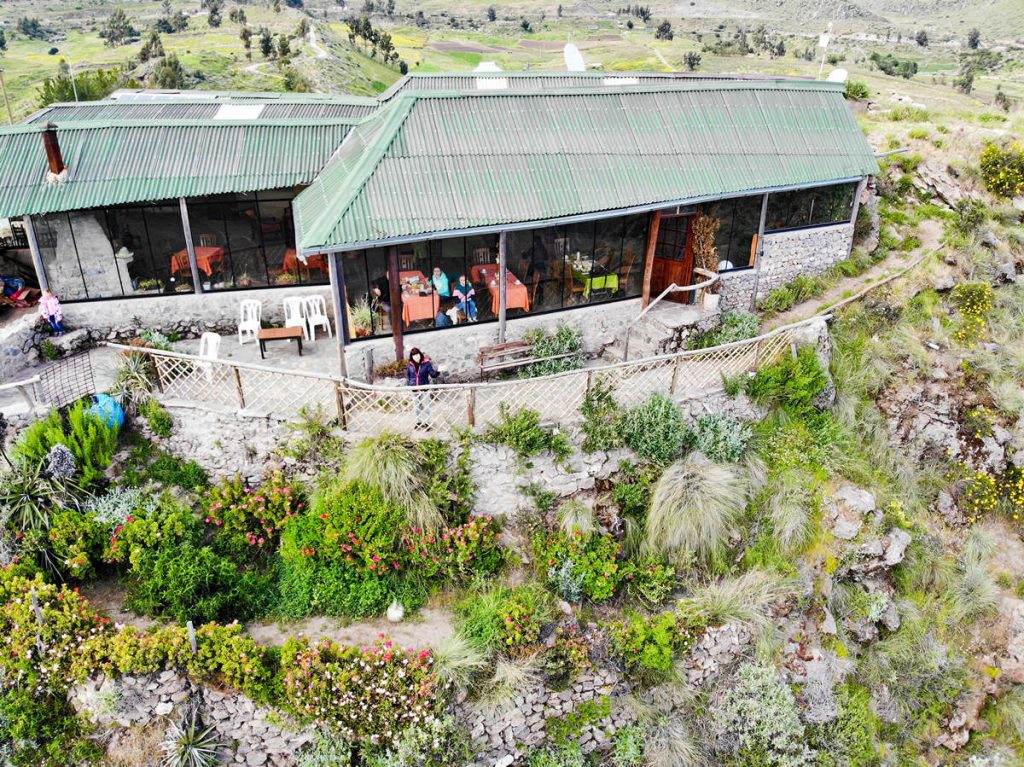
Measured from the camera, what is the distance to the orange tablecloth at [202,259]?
1556cm

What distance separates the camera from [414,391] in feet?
41.3

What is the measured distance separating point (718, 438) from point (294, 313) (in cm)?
963

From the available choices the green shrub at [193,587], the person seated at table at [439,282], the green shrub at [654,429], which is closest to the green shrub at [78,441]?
the green shrub at [193,587]

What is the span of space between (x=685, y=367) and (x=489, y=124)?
21.3 feet

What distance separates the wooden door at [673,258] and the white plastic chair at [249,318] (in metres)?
9.14

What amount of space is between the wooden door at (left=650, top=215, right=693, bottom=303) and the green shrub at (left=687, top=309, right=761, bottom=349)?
3.44ft

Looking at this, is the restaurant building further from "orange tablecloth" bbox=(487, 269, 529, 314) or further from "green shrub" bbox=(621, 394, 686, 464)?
"green shrub" bbox=(621, 394, 686, 464)

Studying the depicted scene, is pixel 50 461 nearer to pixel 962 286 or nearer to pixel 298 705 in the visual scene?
pixel 298 705

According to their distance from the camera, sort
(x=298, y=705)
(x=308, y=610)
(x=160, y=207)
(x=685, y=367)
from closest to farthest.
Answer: (x=298, y=705) < (x=308, y=610) < (x=685, y=367) < (x=160, y=207)

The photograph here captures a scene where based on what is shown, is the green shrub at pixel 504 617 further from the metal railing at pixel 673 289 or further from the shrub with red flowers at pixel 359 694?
the metal railing at pixel 673 289

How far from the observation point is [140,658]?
10.5m

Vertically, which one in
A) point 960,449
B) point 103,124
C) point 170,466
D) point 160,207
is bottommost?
point 960,449

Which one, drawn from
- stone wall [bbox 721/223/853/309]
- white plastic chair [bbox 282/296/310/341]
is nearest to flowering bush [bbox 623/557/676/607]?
stone wall [bbox 721/223/853/309]

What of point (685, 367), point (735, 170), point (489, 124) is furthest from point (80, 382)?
point (735, 170)
